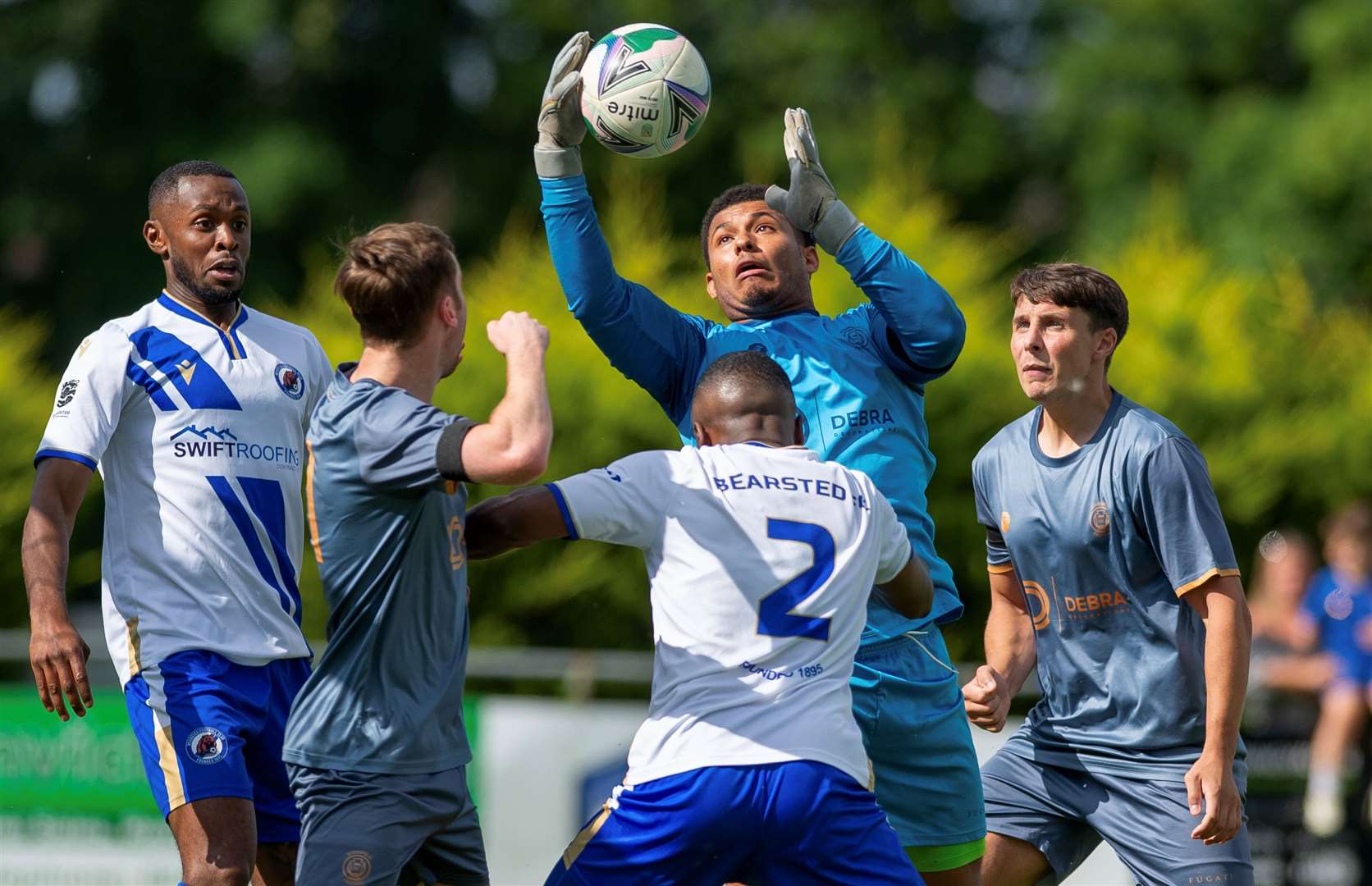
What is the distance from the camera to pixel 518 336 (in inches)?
171

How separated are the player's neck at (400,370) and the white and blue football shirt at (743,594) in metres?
0.48

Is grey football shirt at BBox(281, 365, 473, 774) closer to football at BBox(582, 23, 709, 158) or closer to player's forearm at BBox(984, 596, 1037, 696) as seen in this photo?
football at BBox(582, 23, 709, 158)

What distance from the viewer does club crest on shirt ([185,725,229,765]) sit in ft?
16.6

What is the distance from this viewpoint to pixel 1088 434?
5484mm

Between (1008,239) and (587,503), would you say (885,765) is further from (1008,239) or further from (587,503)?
(1008,239)

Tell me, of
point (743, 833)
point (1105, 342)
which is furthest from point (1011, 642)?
point (743, 833)

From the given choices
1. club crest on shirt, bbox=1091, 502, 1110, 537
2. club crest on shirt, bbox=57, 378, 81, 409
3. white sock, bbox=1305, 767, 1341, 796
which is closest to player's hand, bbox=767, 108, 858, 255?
club crest on shirt, bbox=1091, 502, 1110, 537

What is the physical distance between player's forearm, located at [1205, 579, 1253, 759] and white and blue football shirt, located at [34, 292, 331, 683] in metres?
2.84

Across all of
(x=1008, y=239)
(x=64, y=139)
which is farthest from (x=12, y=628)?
(x=1008, y=239)

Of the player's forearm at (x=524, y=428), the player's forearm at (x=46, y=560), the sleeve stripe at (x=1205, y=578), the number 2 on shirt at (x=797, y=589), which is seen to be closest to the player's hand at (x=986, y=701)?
the sleeve stripe at (x=1205, y=578)

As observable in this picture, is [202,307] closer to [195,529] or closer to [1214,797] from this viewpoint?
[195,529]

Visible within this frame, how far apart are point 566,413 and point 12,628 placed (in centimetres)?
413

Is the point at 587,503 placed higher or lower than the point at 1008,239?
lower

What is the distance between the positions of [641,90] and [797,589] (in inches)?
79.1
